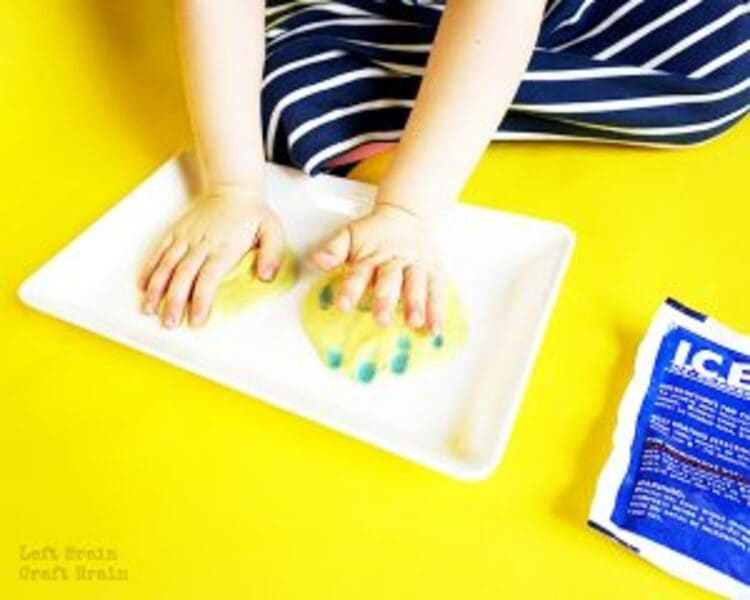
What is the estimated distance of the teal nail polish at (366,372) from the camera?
1.46ft

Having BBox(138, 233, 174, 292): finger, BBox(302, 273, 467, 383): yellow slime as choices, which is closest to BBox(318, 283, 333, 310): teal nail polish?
BBox(302, 273, 467, 383): yellow slime

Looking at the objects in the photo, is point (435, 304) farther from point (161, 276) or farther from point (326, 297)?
point (161, 276)

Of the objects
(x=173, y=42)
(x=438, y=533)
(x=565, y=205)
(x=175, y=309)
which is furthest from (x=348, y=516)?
(x=173, y=42)

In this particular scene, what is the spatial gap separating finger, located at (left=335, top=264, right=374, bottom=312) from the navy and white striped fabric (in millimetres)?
135

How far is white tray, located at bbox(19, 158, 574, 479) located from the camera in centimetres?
42

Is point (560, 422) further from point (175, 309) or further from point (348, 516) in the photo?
point (175, 309)

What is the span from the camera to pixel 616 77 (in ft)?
1.90

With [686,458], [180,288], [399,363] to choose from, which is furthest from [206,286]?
[686,458]

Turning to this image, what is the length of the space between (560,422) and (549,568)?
3.4 inches

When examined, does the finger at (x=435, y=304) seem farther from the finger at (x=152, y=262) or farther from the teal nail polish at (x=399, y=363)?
the finger at (x=152, y=262)

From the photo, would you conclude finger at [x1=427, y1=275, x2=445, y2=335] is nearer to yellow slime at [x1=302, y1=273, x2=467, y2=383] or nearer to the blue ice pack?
yellow slime at [x1=302, y1=273, x2=467, y2=383]

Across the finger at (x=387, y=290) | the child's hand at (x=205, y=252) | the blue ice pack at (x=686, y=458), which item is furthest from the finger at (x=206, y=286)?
the blue ice pack at (x=686, y=458)

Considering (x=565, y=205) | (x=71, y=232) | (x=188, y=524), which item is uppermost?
(x=565, y=205)

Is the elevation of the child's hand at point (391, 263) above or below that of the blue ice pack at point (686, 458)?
above
